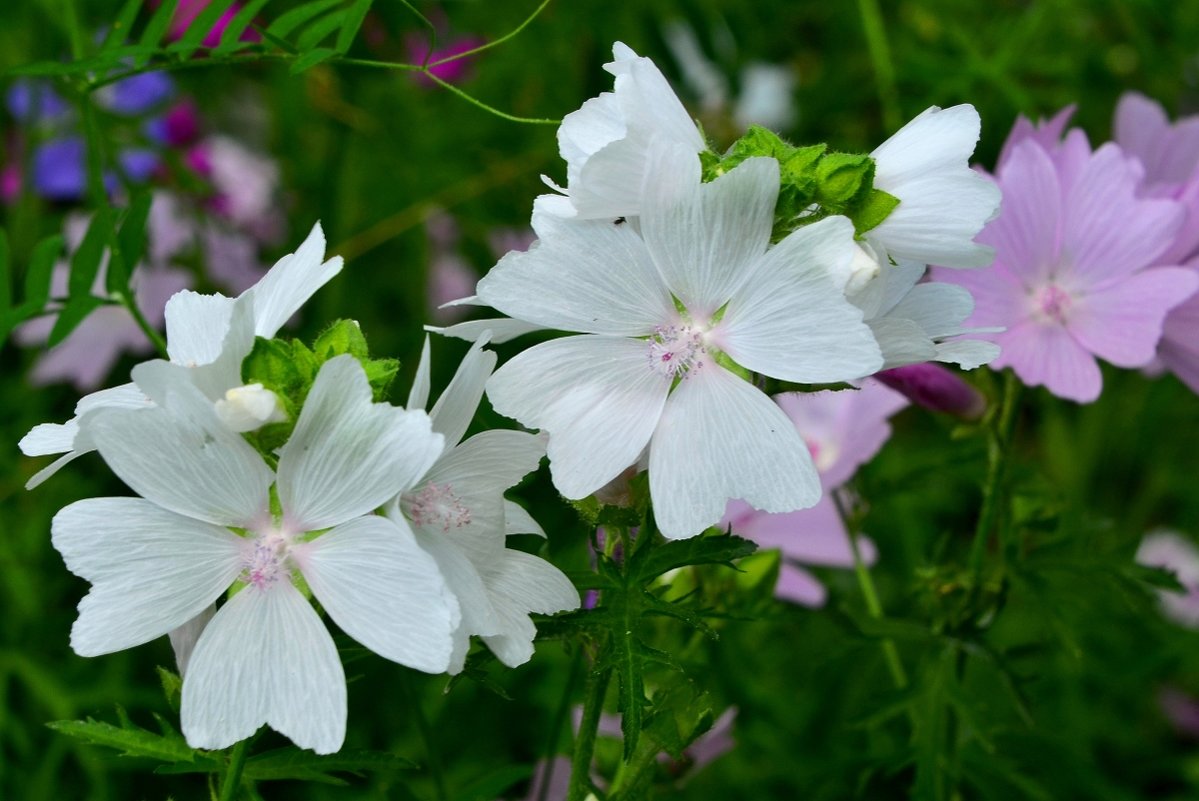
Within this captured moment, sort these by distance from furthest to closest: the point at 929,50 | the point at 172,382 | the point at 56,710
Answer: the point at 929,50, the point at 56,710, the point at 172,382

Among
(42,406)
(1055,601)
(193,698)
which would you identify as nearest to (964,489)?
(1055,601)

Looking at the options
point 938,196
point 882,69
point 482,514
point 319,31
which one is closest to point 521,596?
point 482,514

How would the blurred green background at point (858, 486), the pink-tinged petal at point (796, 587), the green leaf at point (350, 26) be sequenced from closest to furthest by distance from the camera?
1. the green leaf at point (350, 26)
2. the blurred green background at point (858, 486)
3. the pink-tinged petal at point (796, 587)

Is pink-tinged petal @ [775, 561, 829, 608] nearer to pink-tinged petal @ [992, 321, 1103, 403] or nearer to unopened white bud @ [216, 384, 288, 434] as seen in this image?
pink-tinged petal @ [992, 321, 1103, 403]

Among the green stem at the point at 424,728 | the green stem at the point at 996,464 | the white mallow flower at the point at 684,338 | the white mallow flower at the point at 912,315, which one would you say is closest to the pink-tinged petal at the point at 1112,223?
the green stem at the point at 996,464

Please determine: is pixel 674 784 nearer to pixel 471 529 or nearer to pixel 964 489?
pixel 471 529

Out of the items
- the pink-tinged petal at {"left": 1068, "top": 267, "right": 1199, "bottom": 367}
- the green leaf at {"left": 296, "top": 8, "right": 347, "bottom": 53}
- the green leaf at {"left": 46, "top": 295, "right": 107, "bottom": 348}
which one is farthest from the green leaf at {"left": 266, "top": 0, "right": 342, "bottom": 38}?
the pink-tinged petal at {"left": 1068, "top": 267, "right": 1199, "bottom": 367}

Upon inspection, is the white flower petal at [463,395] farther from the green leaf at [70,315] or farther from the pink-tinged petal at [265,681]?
the green leaf at [70,315]
